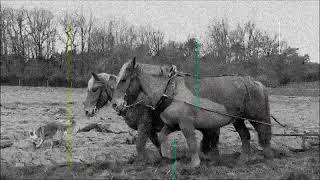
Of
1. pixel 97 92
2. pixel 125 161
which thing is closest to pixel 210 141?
pixel 125 161

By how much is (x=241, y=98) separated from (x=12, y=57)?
3806 cm

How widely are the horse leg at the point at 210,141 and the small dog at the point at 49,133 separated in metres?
3.65

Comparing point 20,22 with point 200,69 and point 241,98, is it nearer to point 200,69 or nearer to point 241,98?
point 200,69

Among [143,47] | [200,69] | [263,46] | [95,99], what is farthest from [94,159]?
[263,46]

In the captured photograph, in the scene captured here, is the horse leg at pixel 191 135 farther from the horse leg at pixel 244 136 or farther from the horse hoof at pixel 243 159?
the horse leg at pixel 244 136

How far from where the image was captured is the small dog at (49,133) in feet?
26.2

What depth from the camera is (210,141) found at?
7656 mm

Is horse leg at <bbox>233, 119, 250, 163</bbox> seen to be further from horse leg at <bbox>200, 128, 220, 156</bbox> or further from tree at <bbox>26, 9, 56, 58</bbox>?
tree at <bbox>26, 9, 56, 58</bbox>

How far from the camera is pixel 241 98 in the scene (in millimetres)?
6812

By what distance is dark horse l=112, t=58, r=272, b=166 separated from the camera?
622cm

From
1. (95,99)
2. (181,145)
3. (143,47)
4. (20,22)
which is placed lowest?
(181,145)

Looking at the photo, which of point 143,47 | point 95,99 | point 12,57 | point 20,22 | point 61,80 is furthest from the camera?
point 12,57

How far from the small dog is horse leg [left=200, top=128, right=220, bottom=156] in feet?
12.0

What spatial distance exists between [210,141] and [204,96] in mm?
1652
